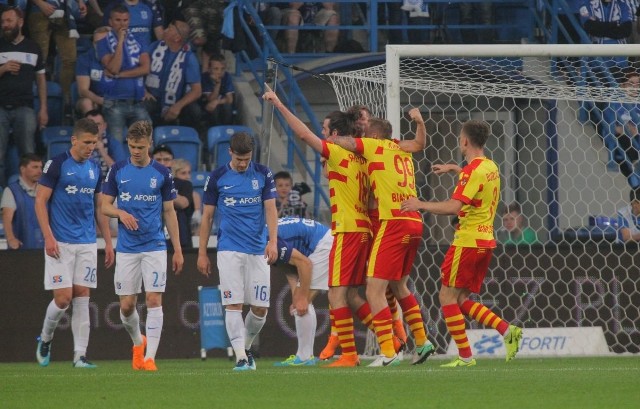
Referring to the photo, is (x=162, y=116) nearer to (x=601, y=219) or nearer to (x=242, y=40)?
(x=242, y=40)

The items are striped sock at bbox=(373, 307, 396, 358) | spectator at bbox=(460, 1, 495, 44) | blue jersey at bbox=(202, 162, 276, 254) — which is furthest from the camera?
spectator at bbox=(460, 1, 495, 44)

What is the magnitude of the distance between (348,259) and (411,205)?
0.84 m

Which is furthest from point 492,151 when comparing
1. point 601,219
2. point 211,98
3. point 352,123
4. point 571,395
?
point 571,395

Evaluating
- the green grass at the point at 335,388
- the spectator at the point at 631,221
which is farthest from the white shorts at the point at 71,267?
the spectator at the point at 631,221

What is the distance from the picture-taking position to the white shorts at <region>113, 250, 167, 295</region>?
435 inches

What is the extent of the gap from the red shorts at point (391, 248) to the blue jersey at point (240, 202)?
109cm

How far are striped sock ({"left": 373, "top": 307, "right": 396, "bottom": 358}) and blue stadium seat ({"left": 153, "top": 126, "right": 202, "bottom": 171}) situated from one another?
690 cm

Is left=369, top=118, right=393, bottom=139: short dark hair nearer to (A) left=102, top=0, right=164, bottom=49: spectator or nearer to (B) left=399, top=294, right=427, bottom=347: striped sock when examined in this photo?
(B) left=399, top=294, right=427, bottom=347: striped sock

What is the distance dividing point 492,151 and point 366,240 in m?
5.81

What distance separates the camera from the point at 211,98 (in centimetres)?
1748

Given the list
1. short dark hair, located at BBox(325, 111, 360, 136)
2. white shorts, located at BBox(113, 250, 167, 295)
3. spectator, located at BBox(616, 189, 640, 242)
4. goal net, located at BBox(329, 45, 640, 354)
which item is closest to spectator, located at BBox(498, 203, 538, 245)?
goal net, located at BBox(329, 45, 640, 354)

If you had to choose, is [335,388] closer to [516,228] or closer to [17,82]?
[516,228]

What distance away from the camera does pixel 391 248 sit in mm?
10312

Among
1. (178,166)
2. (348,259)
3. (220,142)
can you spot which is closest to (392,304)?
(348,259)
